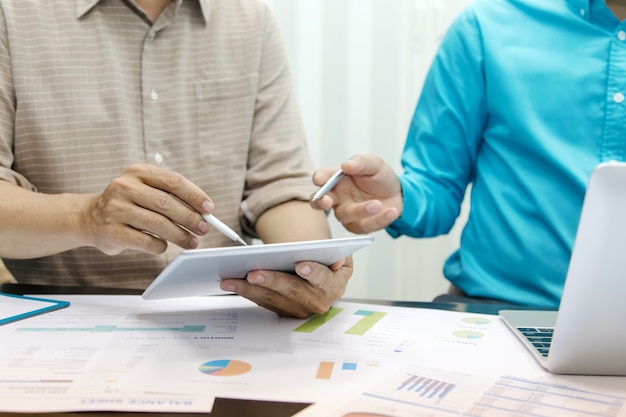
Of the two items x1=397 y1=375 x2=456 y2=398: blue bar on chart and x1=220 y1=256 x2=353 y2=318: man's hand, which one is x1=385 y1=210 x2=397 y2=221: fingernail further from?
x1=397 y1=375 x2=456 y2=398: blue bar on chart

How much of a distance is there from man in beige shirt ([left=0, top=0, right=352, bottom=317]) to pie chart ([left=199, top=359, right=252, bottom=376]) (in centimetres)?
47

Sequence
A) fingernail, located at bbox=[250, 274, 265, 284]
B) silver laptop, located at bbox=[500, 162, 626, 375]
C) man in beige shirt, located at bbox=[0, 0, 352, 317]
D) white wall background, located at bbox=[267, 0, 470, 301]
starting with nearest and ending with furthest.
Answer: silver laptop, located at bbox=[500, 162, 626, 375] < fingernail, located at bbox=[250, 274, 265, 284] < man in beige shirt, located at bbox=[0, 0, 352, 317] < white wall background, located at bbox=[267, 0, 470, 301]

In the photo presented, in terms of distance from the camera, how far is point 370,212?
3.13ft

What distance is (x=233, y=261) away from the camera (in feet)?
2.19

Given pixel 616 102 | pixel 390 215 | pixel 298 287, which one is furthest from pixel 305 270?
pixel 616 102

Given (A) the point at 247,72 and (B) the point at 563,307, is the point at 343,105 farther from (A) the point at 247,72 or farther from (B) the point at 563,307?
(B) the point at 563,307

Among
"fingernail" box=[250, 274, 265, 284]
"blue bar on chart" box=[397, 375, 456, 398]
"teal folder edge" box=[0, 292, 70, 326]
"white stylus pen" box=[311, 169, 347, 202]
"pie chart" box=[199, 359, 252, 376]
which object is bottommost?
"teal folder edge" box=[0, 292, 70, 326]

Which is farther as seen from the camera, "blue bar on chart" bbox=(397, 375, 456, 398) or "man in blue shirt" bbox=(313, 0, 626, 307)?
"man in blue shirt" bbox=(313, 0, 626, 307)

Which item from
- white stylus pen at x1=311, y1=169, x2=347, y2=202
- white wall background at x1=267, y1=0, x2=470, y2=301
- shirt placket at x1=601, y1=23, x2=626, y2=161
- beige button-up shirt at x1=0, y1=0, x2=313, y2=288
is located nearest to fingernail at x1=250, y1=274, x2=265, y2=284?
white stylus pen at x1=311, y1=169, x2=347, y2=202

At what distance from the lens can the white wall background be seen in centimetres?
183

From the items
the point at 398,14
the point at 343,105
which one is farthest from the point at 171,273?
Result: the point at 398,14

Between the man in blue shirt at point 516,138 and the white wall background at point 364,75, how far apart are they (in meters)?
0.59

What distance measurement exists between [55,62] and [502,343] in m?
0.89

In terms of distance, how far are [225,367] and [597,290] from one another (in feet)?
1.15
